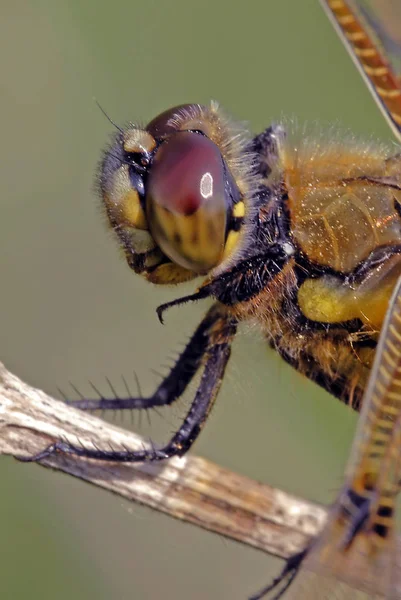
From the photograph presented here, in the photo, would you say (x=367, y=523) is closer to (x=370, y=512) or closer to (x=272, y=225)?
(x=370, y=512)

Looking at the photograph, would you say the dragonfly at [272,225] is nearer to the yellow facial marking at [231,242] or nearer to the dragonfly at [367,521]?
the yellow facial marking at [231,242]

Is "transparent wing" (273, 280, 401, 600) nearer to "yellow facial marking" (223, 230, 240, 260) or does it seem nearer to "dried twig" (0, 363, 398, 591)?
"dried twig" (0, 363, 398, 591)

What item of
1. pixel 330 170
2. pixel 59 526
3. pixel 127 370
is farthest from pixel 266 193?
pixel 59 526

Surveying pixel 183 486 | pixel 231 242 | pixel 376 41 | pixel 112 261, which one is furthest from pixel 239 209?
pixel 112 261

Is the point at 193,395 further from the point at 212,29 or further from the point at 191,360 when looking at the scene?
the point at 212,29

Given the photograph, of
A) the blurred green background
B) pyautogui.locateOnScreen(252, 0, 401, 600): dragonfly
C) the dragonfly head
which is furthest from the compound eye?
the blurred green background
